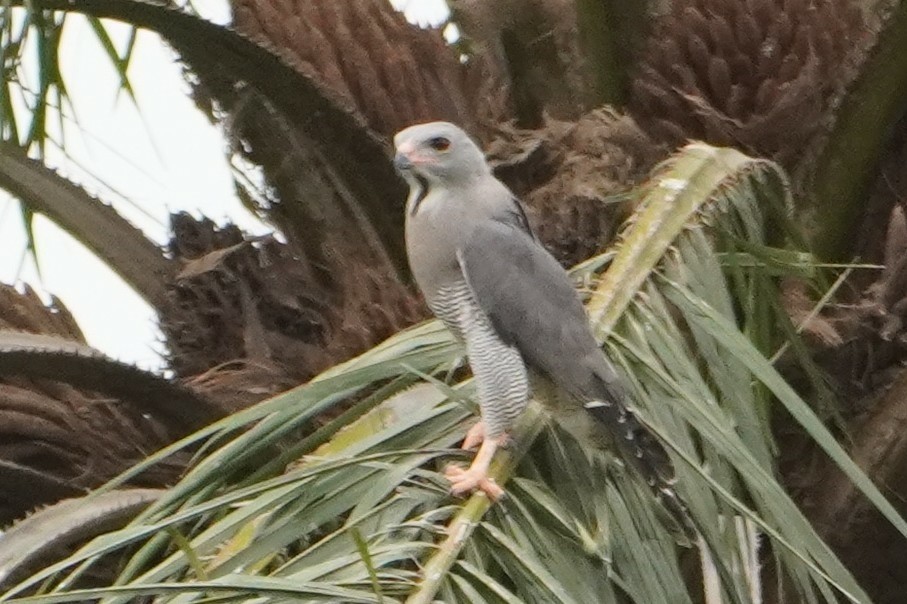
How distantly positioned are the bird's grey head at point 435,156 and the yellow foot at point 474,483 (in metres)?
0.45

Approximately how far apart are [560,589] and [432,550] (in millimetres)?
135

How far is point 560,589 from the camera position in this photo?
1.51 m

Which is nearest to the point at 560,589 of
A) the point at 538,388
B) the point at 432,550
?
the point at 432,550

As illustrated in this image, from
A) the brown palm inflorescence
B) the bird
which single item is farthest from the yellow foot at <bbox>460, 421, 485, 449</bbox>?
the brown palm inflorescence

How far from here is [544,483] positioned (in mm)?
1806

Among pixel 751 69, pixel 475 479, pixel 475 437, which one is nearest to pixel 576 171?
pixel 751 69

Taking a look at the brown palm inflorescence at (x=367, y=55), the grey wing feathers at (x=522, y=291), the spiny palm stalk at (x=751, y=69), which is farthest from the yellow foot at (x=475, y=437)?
the spiny palm stalk at (x=751, y=69)

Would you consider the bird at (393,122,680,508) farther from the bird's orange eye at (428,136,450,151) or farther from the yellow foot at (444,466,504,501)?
the yellow foot at (444,466,504,501)

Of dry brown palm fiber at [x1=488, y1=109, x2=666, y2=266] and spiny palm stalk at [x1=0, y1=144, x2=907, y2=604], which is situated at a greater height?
dry brown palm fiber at [x1=488, y1=109, x2=666, y2=266]

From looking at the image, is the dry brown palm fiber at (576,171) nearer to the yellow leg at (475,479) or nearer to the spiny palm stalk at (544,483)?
the spiny palm stalk at (544,483)

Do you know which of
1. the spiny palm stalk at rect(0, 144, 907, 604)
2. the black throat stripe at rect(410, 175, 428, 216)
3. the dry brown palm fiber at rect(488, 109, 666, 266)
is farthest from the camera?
the dry brown palm fiber at rect(488, 109, 666, 266)

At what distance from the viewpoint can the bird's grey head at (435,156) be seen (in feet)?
6.44

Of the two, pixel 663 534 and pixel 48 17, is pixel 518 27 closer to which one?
pixel 48 17

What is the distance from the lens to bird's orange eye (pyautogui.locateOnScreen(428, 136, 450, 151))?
6.46 feet
